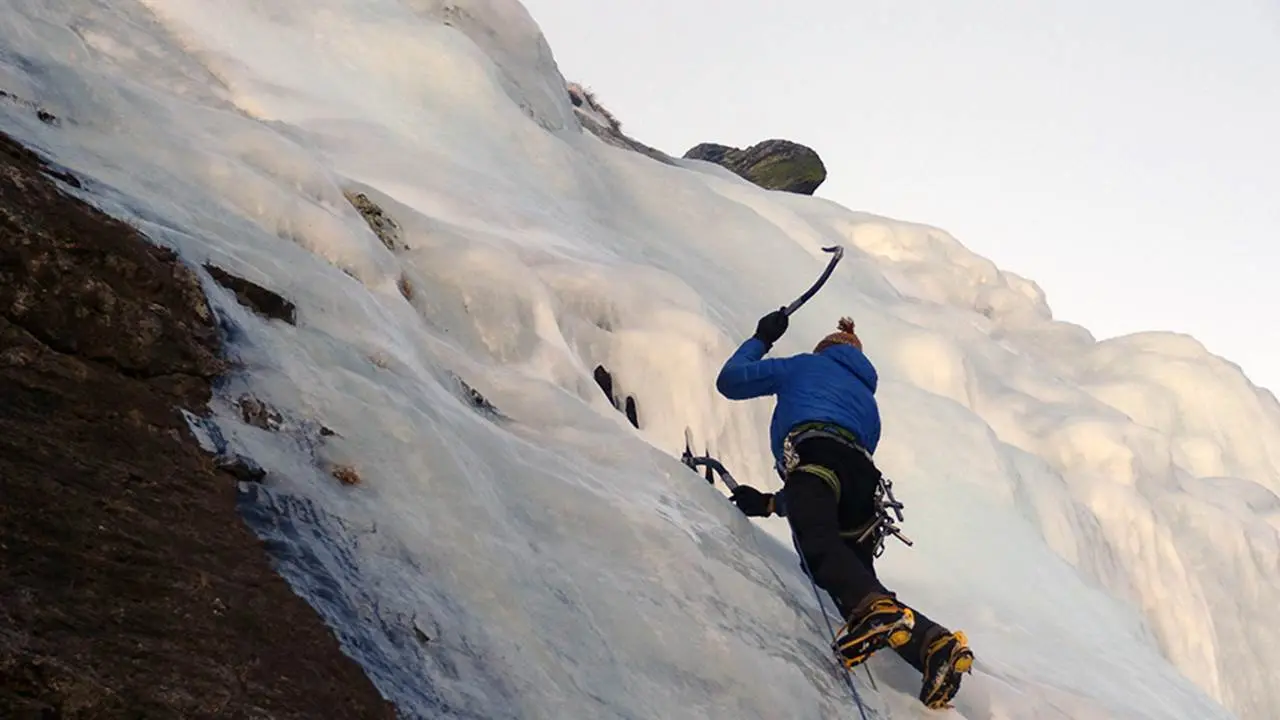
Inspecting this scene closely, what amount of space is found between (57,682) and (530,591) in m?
1.58

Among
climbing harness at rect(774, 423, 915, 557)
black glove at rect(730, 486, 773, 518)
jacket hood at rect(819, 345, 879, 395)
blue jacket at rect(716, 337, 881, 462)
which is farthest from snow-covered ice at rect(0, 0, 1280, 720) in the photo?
jacket hood at rect(819, 345, 879, 395)

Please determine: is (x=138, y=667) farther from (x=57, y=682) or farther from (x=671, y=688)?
(x=671, y=688)

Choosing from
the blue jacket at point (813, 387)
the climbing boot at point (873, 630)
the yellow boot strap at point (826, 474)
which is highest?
the blue jacket at point (813, 387)

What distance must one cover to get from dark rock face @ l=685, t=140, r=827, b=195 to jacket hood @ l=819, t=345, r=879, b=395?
Answer: 72.4 feet

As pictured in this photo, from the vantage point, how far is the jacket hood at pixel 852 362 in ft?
18.7

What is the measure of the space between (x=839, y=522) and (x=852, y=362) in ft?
2.93

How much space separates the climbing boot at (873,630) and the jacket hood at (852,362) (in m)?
1.43

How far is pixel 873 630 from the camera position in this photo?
4.50 m

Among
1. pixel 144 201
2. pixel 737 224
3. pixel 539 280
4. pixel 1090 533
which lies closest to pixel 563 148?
pixel 737 224

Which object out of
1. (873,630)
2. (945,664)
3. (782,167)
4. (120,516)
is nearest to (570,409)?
(873,630)

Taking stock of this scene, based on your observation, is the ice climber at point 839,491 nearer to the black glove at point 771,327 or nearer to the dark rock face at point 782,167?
the black glove at point 771,327

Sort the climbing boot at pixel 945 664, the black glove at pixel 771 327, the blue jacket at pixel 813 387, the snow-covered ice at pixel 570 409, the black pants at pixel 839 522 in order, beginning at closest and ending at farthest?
1. the snow-covered ice at pixel 570 409
2. the climbing boot at pixel 945 664
3. the black pants at pixel 839 522
4. the blue jacket at pixel 813 387
5. the black glove at pixel 771 327

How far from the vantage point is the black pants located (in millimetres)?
4664

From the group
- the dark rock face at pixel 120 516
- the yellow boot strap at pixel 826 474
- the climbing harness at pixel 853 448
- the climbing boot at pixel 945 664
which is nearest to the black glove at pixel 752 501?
the climbing harness at pixel 853 448
